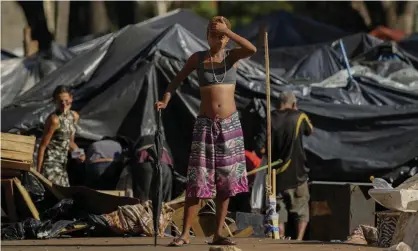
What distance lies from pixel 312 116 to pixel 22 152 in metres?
3.85

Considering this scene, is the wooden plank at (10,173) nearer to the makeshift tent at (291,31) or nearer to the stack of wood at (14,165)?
the stack of wood at (14,165)

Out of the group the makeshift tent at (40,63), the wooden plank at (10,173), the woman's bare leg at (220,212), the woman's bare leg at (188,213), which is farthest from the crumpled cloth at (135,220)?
the makeshift tent at (40,63)

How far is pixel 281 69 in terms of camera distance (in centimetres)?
1500

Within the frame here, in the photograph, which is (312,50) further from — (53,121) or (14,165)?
(14,165)

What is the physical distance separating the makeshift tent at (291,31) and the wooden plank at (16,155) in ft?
22.5

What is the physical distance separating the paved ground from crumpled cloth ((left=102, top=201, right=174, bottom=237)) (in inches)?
19.3

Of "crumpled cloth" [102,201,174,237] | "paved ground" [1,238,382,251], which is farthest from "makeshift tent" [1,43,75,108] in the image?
"paved ground" [1,238,382,251]

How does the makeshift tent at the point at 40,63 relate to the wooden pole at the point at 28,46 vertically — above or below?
below

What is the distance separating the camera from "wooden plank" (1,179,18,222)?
11195mm

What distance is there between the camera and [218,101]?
846 cm

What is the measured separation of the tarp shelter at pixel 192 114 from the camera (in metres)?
12.6

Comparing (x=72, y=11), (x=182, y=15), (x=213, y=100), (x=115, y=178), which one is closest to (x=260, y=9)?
(x=72, y=11)

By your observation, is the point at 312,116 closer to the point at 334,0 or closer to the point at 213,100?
the point at 213,100

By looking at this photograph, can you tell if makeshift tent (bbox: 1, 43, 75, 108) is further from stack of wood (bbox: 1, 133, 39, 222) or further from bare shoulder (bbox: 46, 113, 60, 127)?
stack of wood (bbox: 1, 133, 39, 222)
